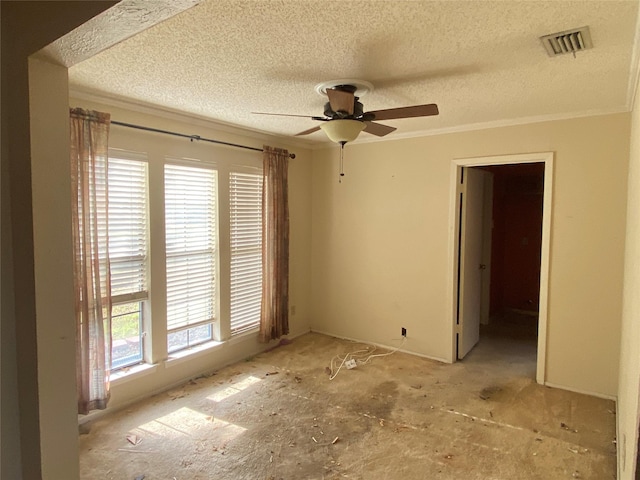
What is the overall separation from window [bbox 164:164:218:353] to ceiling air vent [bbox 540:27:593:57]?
2991mm

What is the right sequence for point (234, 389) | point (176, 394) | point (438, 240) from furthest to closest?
point (438, 240) → point (234, 389) → point (176, 394)

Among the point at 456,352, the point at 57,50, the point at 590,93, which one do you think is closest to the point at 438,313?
the point at 456,352

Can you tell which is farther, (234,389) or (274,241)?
(274,241)

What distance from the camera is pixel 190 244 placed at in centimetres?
371

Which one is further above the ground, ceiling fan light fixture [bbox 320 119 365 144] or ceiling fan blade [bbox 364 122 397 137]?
ceiling fan blade [bbox 364 122 397 137]

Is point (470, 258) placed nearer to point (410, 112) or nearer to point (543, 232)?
point (543, 232)

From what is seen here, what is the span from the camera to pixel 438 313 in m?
4.25

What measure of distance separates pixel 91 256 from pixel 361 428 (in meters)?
2.44

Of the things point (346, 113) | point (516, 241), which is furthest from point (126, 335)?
point (516, 241)

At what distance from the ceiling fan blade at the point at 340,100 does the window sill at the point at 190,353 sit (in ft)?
9.01

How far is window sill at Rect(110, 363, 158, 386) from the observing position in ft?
10.4

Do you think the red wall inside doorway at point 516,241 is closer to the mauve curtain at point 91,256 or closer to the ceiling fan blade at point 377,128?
the ceiling fan blade at point 377,128

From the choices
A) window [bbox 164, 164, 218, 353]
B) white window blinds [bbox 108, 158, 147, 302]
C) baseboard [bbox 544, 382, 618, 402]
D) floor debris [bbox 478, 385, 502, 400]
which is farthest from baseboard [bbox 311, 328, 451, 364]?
white window blinds [bbox 108, 158, 147, 302]

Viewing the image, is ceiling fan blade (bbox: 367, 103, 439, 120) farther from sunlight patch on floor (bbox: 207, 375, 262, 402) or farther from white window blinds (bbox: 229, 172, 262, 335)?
sunlight patch on floor (bbox: 207, 375, 262, 402)
